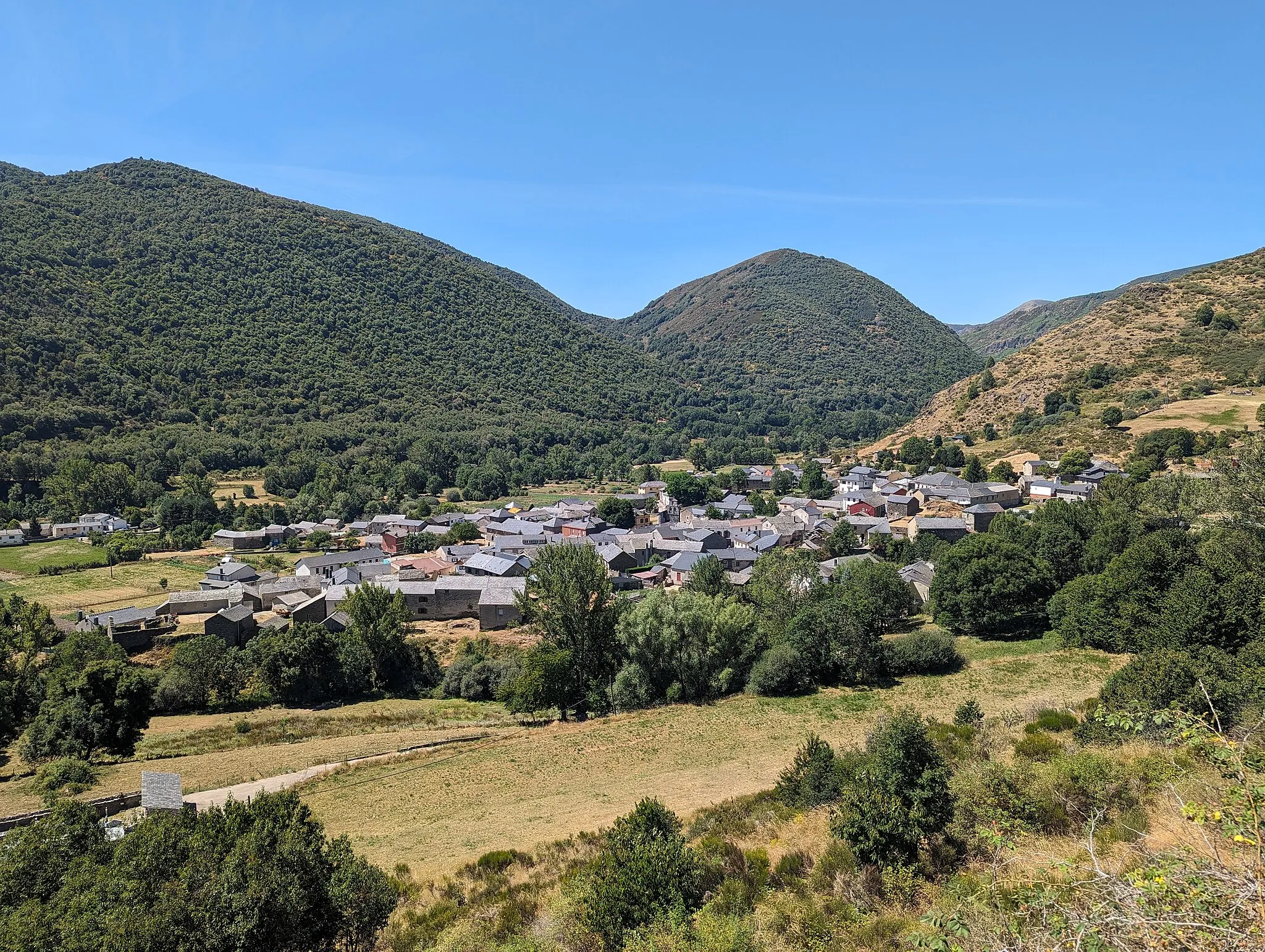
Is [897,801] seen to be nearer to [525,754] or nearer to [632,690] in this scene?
[525,754]

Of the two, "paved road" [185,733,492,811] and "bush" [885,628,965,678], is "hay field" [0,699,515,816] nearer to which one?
"paved road" [185,733,492,811]

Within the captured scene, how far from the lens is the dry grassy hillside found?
6738 centimetres

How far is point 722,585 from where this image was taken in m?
40.2

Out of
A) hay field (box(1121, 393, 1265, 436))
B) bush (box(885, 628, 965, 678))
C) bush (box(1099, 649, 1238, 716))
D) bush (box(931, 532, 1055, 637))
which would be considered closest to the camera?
bush (box(1099, 649, 1238, 716))

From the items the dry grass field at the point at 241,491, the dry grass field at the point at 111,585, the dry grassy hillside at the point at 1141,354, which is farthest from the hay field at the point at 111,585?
the dry grassy hillside at the point at 1141,354

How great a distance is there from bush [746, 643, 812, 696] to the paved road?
34.9 feet

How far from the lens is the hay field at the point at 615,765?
51.3ft

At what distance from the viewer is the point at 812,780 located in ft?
43.3

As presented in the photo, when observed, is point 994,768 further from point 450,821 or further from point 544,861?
point 450,821

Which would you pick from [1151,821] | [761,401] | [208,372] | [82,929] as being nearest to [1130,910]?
[1151,821]

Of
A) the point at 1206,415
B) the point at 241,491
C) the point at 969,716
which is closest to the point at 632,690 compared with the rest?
the point at 969,716

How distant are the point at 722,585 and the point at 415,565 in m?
24.9

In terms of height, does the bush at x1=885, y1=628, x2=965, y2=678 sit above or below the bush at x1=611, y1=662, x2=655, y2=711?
above

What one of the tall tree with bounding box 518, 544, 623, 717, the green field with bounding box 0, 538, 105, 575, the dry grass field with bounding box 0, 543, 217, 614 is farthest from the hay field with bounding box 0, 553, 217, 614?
the tall tree with bounding box 518, 544, 623, 717
